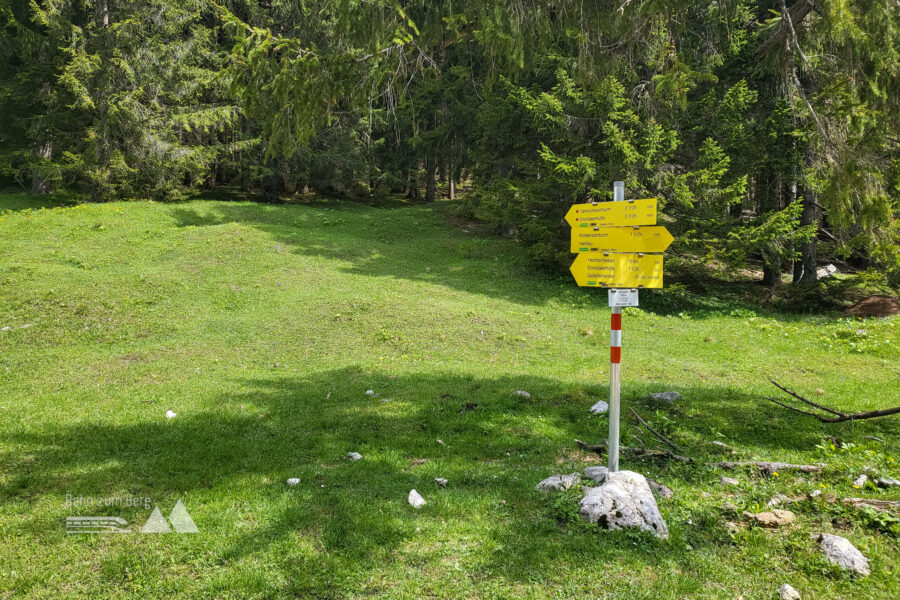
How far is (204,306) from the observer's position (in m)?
12.5

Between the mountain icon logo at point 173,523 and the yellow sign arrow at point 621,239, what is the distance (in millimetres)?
3633

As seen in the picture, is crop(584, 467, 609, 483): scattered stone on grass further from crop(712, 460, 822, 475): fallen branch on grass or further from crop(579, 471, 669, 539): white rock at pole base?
crop(712, 460, 822, 475): fallen branch on grass

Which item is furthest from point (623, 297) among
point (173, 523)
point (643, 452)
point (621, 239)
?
point (173, 523)

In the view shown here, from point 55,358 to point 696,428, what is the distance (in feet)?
35.2

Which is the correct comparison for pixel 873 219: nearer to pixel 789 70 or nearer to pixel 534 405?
pixel 789 70

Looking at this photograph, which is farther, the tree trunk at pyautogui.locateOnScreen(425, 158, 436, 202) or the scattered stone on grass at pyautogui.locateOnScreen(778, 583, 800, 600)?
the tree trunk at pyautogui.locateOnScreen(425, 158, 436, 202)

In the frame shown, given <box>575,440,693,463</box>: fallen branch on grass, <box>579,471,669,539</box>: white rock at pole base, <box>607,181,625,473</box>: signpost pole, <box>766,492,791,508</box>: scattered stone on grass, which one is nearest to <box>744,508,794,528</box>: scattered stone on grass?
<box>766,492,791,508</box>: scattered stone on grass

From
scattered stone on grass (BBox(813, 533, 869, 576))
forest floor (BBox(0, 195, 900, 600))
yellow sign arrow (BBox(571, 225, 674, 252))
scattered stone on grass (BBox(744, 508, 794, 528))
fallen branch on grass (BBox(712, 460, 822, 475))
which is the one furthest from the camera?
fallen branch on grass (BBox(712, 460, 822, 475))

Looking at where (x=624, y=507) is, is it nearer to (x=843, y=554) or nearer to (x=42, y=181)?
(x=843, y=554)

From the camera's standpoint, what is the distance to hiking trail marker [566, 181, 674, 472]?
3.92 meters

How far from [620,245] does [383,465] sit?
3042mm

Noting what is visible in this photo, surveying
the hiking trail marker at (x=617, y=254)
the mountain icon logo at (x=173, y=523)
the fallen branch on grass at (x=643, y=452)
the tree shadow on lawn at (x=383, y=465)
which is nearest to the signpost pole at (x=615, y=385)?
the hiking trail marker at (x=617, y=254)

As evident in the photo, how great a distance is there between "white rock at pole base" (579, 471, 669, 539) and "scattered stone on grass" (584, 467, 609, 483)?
0.36m

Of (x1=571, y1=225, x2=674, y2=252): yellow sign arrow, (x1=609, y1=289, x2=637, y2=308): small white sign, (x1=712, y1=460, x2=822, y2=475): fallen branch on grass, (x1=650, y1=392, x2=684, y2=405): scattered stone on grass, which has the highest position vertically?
(x1=571, y1=225, x2=674, y2=252): yellow sign arrow
